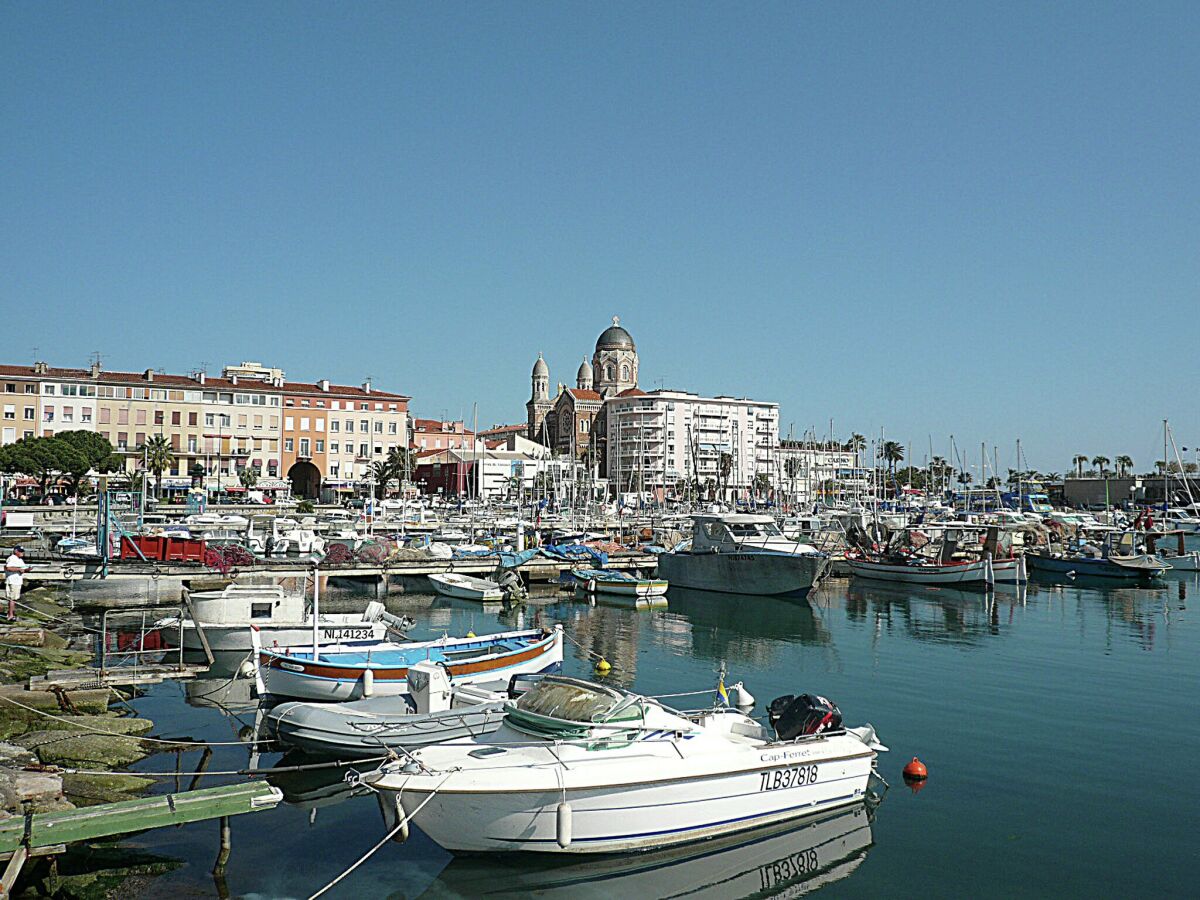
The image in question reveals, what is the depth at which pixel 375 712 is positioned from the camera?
20.2 metres

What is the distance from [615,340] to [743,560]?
14324 cm

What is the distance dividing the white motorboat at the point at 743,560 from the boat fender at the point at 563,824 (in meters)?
38.6

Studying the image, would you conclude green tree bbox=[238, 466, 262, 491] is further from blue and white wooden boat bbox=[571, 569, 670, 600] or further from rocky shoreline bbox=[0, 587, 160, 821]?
rocky shoreline bbox=[0, 587, 160, 821]

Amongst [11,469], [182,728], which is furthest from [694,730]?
[11,469]

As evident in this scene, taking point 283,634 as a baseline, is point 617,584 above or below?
below

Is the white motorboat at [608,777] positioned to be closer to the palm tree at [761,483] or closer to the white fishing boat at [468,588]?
the white fishing boat at [468,588]

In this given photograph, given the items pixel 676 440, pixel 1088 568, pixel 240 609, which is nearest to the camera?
pixel 240 609

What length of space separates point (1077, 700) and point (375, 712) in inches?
758

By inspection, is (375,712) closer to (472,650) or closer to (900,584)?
(472,650)

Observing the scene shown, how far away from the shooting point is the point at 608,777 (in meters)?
14.6

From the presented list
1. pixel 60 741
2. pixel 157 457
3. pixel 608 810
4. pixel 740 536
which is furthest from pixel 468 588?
pixel 157 457

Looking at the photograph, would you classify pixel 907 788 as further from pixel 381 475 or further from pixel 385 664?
pixel 381 475

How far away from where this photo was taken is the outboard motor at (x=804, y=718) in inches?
694

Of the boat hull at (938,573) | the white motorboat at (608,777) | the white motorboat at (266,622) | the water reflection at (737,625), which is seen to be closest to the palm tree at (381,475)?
the water reflection at (737,625)
